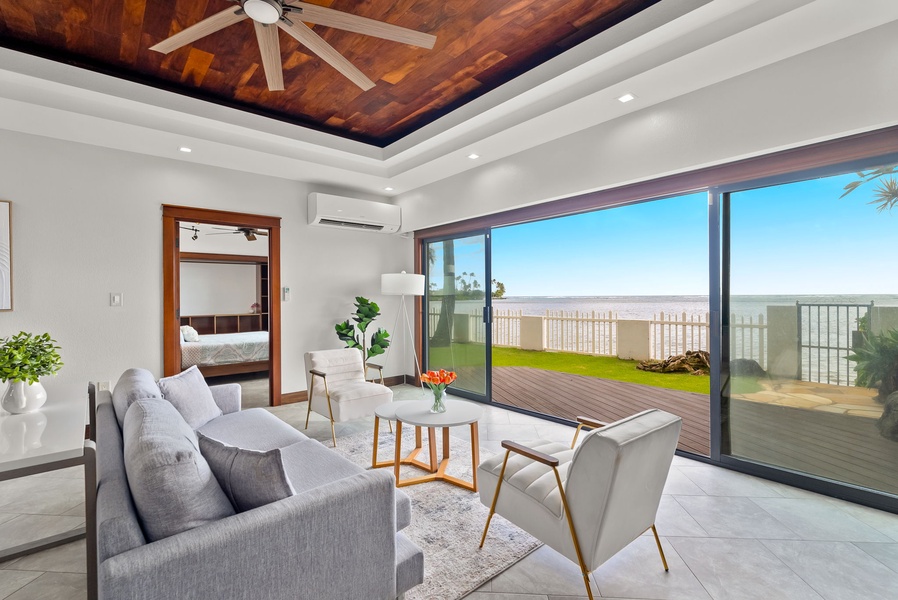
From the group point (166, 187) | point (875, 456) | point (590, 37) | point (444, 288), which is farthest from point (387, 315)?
point (875, 456)

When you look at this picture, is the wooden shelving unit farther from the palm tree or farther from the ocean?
the palm tree

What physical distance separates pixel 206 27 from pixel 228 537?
226 centimetres

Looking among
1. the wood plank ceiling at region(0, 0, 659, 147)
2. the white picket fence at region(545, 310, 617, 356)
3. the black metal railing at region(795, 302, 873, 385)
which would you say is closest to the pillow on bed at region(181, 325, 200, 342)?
the wood plank ceiling at region(0, 0, 659, 147)

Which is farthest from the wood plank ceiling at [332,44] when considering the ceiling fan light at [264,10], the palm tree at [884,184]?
the palm tree at [884,184]

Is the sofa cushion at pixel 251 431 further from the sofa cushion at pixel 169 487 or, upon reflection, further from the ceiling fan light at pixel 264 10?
the ceiling fan light at pixel 264 10

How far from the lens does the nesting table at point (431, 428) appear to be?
2783 millimetres

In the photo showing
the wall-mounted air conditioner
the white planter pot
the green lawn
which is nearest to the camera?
the white planter pot

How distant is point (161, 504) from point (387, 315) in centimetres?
472

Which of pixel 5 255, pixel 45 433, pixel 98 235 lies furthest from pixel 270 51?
pixel 5 255

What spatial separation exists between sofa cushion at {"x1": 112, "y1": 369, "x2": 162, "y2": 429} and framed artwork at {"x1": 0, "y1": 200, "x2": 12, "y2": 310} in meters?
1.98

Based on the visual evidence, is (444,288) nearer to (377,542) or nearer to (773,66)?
(773,66)

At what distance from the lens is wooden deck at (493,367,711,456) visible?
15.2 feet

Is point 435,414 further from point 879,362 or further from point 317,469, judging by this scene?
point 879,362

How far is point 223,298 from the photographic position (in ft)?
26.5
